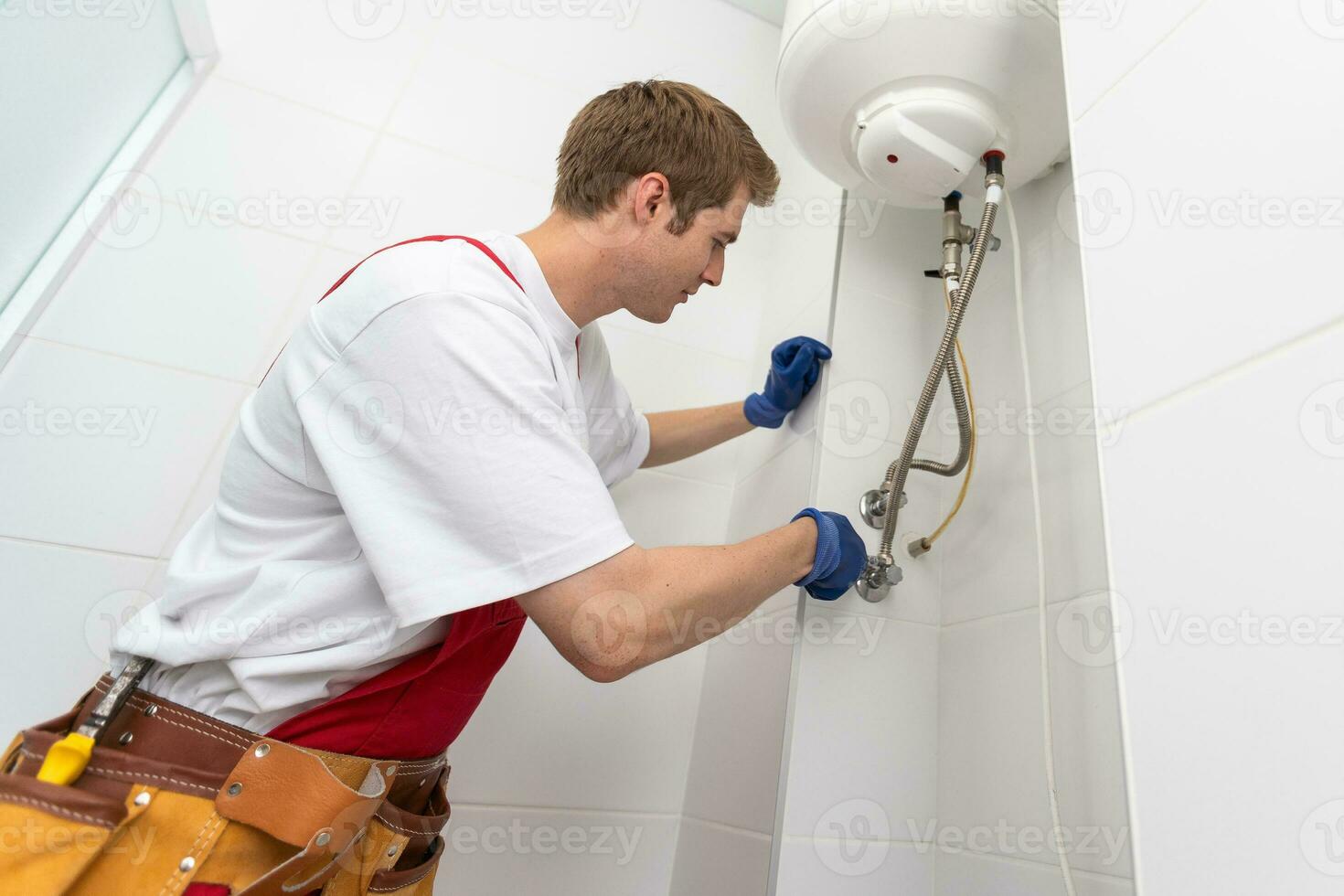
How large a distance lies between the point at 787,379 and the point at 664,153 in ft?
1.20

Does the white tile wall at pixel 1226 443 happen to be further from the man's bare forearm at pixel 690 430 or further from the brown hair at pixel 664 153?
the man's bare forearm at pixel 690 430

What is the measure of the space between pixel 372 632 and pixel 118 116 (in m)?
0.98

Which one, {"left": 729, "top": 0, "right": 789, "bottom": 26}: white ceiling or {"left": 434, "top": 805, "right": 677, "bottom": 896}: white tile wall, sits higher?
{"left": 729, "top": 0, "right": 789, "bottom": 26}: white ceiling

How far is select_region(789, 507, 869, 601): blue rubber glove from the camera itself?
2.59 ft

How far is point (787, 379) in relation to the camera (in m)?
1.04

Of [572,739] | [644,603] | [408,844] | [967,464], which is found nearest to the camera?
[644,603]

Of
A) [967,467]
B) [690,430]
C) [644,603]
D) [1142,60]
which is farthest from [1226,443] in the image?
[690,430]

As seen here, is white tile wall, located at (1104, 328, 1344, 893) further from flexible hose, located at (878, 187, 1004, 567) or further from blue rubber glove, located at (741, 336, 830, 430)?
blue rubber glove, located at (741, 336, 830, 430)

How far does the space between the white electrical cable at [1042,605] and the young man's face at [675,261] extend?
15.1 inches

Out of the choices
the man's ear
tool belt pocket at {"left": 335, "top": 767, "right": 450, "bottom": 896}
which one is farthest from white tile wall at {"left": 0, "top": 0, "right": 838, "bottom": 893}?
the man's ear

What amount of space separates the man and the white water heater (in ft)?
1.47

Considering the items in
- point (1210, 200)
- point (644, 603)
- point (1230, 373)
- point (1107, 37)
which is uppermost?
point (1107, 37)

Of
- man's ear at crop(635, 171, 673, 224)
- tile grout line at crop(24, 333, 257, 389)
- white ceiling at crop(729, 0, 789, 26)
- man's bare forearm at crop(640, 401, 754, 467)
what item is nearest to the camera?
man's ear at crop(635, 171, 673, 224)

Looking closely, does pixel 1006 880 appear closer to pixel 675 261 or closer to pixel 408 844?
pixel 408 844
